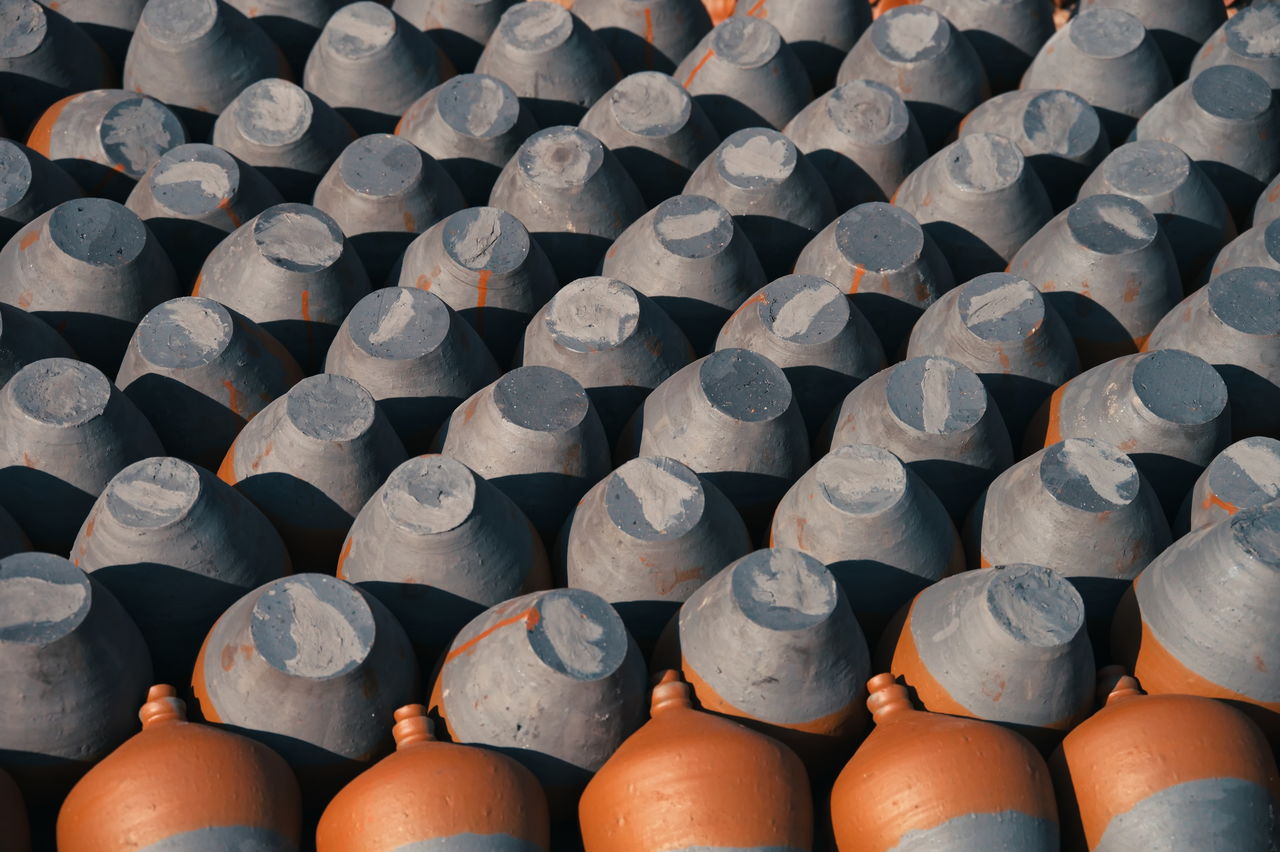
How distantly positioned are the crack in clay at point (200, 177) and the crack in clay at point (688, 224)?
1.48 metres

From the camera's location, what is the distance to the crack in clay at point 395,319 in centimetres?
406

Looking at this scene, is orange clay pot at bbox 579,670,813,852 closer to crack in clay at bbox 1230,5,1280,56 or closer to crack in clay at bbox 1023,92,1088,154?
crack in clay at bbox 1023,92,1088,154

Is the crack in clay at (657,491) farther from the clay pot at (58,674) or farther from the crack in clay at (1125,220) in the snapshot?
the crack in clay at (1125,220)

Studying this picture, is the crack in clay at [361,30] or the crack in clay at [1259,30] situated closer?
the crack in clay at [361,30]

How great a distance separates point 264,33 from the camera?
5.46m

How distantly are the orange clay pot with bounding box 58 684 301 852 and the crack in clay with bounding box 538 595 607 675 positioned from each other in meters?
0.71

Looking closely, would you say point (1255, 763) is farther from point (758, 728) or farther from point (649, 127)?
point (649, 127)

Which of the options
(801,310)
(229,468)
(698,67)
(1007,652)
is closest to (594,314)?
(801,310)

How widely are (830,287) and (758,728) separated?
153cm

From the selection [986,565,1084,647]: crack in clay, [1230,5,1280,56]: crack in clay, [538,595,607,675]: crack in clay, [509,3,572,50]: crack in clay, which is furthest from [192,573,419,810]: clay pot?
[1230,5,1280,56]: crack in clay

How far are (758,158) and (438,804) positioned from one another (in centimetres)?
268

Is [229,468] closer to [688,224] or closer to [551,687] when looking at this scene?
[551,687]

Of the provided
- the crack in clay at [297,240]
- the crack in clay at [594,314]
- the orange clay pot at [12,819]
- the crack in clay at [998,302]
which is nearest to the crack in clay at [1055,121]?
the crack in clay at [998,302]

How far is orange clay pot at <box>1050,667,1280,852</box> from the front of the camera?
310 centimetres
